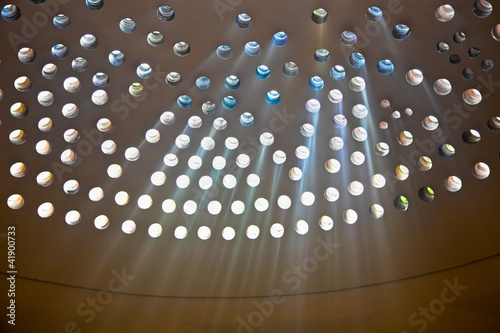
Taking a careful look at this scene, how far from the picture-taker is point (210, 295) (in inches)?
254

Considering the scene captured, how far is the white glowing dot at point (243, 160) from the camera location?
524 cm

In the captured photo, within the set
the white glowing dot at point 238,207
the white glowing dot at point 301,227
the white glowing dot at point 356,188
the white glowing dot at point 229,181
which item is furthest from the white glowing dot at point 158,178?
the white glowing dot at point 356,188

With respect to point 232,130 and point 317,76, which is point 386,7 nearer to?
point 317,76

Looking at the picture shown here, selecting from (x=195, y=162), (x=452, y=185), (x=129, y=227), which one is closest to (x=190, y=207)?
(x=195, y=162)

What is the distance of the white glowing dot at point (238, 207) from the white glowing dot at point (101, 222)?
1.41m

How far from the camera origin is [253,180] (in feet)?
17.9

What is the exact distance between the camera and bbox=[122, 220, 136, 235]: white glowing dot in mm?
5888

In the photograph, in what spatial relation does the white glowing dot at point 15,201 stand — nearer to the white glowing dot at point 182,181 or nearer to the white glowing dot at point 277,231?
the white glowing dot at point 182,181

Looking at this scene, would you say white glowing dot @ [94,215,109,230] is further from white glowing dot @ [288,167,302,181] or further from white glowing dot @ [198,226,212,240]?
white glowing dot @ [288,167,302,181]

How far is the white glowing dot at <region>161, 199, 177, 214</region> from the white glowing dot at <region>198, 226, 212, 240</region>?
0.42 metres

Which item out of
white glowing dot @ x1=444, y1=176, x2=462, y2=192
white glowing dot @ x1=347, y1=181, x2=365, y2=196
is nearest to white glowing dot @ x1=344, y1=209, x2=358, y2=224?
white glowing dot @ x1=347, y1=181, x2=365, y2=196

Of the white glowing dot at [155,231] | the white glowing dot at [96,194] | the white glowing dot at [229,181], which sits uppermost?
the white glowing dot at [229,181]

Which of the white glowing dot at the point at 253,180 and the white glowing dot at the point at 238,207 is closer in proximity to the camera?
the white glowing dot at the point at 253,180

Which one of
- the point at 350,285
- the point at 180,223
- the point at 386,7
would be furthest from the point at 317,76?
the point at 350,285
